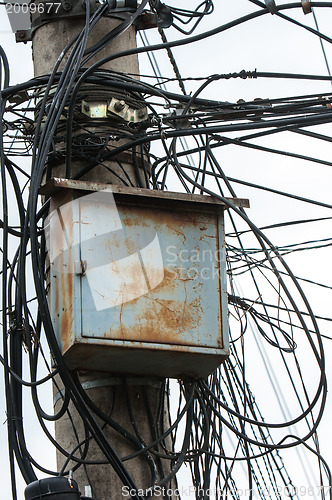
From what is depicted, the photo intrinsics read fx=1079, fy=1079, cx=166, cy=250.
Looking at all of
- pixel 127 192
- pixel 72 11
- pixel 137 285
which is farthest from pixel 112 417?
pixel 72 11

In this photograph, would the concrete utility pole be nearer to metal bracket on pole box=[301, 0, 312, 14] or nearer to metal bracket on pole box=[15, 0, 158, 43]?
metal bracket on pole box=[15, 0, 158, 43]

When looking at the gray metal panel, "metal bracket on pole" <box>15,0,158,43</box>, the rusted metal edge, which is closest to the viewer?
the gray metal panel

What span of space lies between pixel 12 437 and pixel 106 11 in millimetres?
2052

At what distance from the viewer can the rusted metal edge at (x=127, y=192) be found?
15.0 ft

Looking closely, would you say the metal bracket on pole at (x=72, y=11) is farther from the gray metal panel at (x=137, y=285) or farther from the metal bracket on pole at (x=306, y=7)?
the gray metal panel at (x=137, y=285)

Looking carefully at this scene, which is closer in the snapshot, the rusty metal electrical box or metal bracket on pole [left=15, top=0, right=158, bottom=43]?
the rusty metal electrical box

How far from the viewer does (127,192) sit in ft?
15.2

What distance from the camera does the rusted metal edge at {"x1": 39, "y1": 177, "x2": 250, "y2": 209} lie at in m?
4.58

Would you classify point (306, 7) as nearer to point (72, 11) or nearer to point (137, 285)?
point (72, 11)

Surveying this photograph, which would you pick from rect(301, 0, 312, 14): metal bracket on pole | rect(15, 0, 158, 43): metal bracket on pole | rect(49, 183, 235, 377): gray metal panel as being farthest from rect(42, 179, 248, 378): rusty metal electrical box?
rect(301, 0, 312, 14): metal bracket on pole

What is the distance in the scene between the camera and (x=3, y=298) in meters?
4.88

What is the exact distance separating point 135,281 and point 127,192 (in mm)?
389

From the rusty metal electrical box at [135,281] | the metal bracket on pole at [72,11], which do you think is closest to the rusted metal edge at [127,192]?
the rusty metal electrical box at [135,281]

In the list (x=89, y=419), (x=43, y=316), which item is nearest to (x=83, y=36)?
(x=43, y=316)
